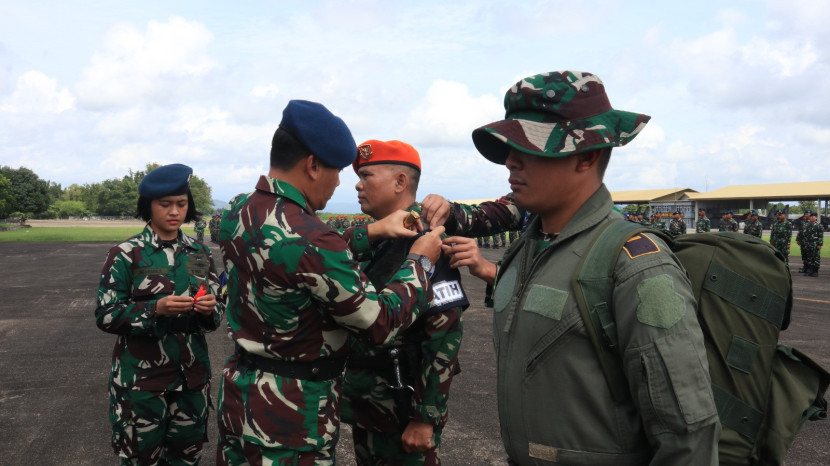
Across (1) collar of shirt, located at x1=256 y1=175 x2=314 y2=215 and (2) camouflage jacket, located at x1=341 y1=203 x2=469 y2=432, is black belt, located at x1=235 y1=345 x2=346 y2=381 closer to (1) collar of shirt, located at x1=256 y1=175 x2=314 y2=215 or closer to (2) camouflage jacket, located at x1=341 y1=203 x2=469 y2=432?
(2) camouflage jacket, located at x1=341 y1=203 x2=469 y2=432

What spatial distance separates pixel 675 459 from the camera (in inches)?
55.0

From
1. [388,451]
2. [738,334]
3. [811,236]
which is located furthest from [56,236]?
[738,334]

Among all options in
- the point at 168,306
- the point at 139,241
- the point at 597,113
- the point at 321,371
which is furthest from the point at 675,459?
the point at 139,241

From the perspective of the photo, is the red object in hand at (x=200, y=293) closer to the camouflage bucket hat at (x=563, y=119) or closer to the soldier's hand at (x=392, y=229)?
the soldier's hand at (x=392, y=229)

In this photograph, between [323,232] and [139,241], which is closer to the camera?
[323,232]

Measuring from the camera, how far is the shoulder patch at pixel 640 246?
1494 mm

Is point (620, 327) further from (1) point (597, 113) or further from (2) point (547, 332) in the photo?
(1) point (597, 113)

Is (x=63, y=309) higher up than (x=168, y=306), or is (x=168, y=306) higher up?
(x=168, y=306)

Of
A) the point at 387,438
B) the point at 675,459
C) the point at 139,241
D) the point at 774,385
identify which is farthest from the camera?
the point at 139,241

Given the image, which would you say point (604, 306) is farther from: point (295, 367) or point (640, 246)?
point (295, 367)

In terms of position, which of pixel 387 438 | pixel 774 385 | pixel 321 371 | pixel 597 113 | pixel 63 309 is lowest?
pixel 63 309

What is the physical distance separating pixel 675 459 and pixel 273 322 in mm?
1449

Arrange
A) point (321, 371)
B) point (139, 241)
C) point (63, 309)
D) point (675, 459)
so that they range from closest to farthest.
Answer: point (675, 459), point (321, 371), point (139, 241), point (63, 309)

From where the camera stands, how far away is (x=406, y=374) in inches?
107
